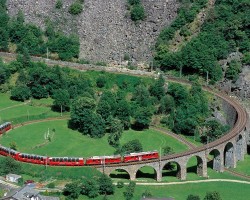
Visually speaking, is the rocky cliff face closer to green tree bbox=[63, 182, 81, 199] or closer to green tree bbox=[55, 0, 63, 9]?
green tree bbox=[55, 0, 63, 9]

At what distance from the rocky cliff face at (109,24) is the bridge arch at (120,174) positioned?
50.4 m

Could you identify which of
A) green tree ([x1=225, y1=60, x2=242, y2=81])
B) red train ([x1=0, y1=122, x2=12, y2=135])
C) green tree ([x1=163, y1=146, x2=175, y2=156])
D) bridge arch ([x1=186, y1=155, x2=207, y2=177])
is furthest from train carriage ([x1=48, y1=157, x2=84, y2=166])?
green tree ([x1=225, y1=60, x2=242, y2=81])

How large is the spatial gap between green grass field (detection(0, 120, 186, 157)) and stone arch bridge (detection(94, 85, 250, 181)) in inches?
332

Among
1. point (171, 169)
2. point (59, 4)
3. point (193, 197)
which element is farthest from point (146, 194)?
point (59, 4)

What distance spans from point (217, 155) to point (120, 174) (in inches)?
731

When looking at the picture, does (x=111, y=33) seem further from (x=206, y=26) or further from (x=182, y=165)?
(x=182, y=165)

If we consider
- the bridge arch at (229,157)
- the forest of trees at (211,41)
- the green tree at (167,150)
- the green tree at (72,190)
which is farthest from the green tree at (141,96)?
the green tree at (72,190)

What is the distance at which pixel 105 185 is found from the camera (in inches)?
5025

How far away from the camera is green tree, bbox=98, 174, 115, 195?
419 ft

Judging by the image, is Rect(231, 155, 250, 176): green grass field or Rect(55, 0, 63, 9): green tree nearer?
Rect(231, 155, 250, 176): green grass field

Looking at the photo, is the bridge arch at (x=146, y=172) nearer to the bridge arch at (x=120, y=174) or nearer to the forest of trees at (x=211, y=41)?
the bridge arch at (x=120, y=174)

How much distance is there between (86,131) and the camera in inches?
6043

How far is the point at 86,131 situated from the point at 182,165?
77.2 feet

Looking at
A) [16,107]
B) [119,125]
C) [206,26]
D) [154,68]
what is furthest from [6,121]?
[206,26]
